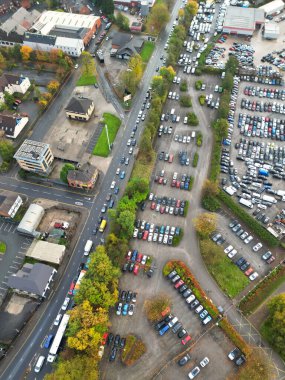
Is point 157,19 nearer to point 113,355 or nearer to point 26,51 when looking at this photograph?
point 26,51

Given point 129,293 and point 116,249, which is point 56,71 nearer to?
point 116,249

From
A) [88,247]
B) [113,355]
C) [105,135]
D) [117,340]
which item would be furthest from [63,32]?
[113,355]

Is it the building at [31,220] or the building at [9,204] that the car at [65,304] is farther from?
the building at [9,204]

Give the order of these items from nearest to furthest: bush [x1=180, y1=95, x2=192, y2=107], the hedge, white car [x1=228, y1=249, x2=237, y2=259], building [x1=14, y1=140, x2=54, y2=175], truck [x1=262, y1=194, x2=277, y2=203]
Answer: white car [x1=228, y1=249, x2=237, y2=259] → the hedge → truck [x1=262, y1=194, x2=277, y2=203] → building [x1=14, y1=140, x2=54, y2=175] → bush [x1=180, y1=95, x2=192, y2=107]

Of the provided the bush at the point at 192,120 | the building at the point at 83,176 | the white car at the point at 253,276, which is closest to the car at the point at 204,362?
the white car at the point at 253,276

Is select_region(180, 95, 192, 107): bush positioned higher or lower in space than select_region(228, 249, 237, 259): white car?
higher

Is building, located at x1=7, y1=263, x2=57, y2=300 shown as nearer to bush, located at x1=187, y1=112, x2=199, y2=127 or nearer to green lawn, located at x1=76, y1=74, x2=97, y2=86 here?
bush, located at x1=187, y1=112, x2=199, y2=127

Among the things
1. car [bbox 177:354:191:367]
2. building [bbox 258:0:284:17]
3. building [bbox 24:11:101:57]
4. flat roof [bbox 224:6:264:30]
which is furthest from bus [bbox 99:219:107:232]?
building [bbox 258:0:284:17]
